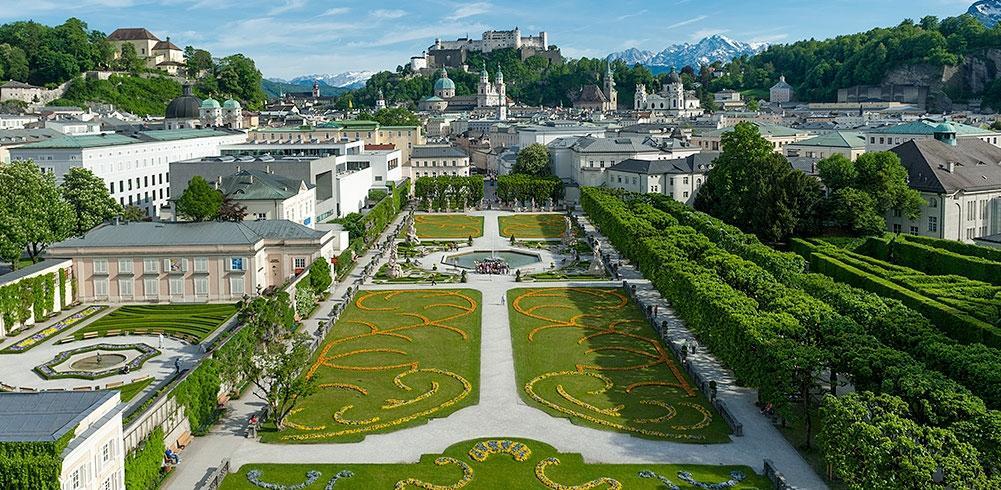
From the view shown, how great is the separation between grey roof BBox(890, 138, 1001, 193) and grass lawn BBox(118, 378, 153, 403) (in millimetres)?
61178

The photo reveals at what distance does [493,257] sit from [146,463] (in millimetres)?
49033

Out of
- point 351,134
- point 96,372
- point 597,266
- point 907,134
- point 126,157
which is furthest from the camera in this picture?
point 351,134

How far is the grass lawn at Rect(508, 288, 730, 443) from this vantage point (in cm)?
3466

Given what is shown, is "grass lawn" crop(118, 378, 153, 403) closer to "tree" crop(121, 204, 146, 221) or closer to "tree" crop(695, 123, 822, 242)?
"tree" crop(121, 204, 146, 221)

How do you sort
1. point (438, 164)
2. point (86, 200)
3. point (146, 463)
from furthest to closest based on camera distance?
point (438, 164)
point (86, 200)
point (146, 463)

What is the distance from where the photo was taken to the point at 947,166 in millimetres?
77438

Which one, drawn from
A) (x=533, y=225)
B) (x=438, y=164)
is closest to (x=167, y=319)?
(x=533, y=225)

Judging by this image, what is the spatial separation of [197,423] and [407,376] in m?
10.1

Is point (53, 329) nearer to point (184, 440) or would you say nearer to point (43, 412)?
point (184, 440)

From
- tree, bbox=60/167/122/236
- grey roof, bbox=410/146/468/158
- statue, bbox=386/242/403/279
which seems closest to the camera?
statue, bbox=386/242/403/279

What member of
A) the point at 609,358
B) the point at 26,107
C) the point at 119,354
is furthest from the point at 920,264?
the point at 26,107

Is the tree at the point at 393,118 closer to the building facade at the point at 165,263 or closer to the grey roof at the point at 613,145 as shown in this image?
the grey roof at the point at 613,145

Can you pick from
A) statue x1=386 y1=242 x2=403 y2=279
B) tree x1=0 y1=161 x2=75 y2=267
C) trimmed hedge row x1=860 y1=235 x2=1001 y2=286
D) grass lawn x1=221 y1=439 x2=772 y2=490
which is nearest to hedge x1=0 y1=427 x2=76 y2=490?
grass lawn x1=221 y1=439 x2=772 y2=490

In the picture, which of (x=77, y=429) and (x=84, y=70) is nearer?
(x=77, y=429)
